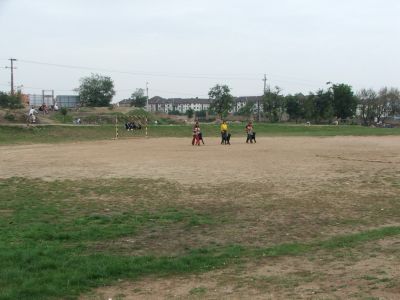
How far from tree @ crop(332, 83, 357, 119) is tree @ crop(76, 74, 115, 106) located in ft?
161

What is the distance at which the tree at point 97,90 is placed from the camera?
359ft

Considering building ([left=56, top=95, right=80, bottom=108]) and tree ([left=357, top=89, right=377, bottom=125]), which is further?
tree ([left=357, top=89, right=377, bottom=125])

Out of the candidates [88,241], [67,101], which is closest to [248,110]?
[67,101]

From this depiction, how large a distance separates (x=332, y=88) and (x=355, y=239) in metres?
102

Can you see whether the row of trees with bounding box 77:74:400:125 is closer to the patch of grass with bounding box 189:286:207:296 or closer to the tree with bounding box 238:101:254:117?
the tree with bounding box 238:101:254:117

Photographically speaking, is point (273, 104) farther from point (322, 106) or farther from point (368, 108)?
point (368, 108)

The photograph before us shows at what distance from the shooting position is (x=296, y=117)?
10281 centimetres

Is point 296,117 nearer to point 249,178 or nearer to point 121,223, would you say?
point 249,178

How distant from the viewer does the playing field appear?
595 cm

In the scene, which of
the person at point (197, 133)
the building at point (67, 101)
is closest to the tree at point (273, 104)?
the building at point (67, 101)

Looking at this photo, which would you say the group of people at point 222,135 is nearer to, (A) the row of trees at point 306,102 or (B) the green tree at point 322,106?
(A) the row of trees at point 306,102

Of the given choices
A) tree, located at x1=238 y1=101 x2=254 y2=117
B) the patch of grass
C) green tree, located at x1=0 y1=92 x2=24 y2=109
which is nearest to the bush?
green tree, located at x1=0 y1=92 x2=24 y2=109

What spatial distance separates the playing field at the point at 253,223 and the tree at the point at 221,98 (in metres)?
78.8

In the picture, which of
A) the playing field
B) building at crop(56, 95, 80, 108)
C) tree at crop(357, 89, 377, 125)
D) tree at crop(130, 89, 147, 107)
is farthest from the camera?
tree at crop(130, 89, 147, 107)
